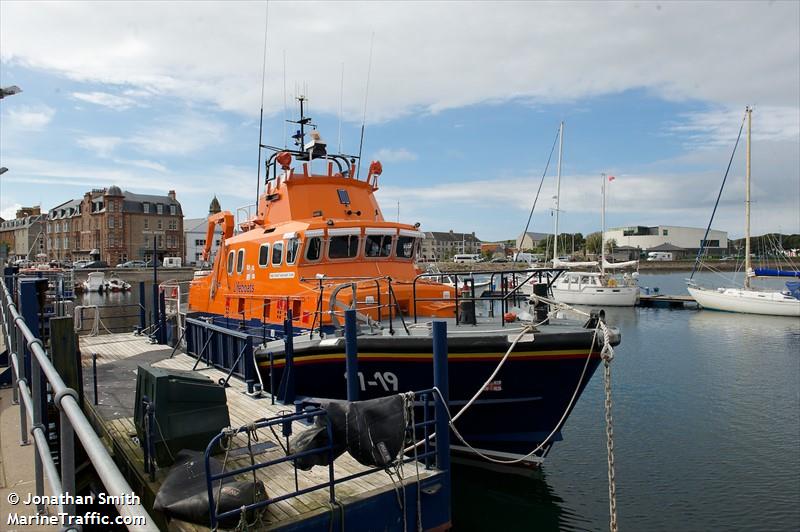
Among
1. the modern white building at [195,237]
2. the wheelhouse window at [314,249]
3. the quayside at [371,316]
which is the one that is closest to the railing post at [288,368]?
the quayside at [371,316]

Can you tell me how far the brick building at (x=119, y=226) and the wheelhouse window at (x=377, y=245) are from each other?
6727 cm

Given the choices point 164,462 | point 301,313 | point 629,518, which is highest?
point 301,313

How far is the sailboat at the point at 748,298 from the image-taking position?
33.1 metres

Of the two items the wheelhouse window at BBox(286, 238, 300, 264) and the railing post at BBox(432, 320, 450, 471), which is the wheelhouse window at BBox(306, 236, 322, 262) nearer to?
the wheelhouse window at BBox(286, 238, 300, 264)

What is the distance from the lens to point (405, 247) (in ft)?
36.0

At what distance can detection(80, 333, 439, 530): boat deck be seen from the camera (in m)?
4.70

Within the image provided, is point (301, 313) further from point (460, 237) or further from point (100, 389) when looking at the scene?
point (460, 237)

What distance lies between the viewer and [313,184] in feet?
37.3

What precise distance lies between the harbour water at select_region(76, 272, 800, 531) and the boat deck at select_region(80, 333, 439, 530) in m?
3.41

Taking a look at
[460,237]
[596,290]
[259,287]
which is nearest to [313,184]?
[259,287]

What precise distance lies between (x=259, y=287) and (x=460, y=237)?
5164 inches

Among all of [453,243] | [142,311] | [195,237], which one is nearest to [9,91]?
[142,311]

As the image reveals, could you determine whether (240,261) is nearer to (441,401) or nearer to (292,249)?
(292,249)

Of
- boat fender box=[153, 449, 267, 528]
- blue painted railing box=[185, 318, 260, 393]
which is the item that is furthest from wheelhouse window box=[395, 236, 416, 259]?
boat fender box=[153, 449, 267, 528]
